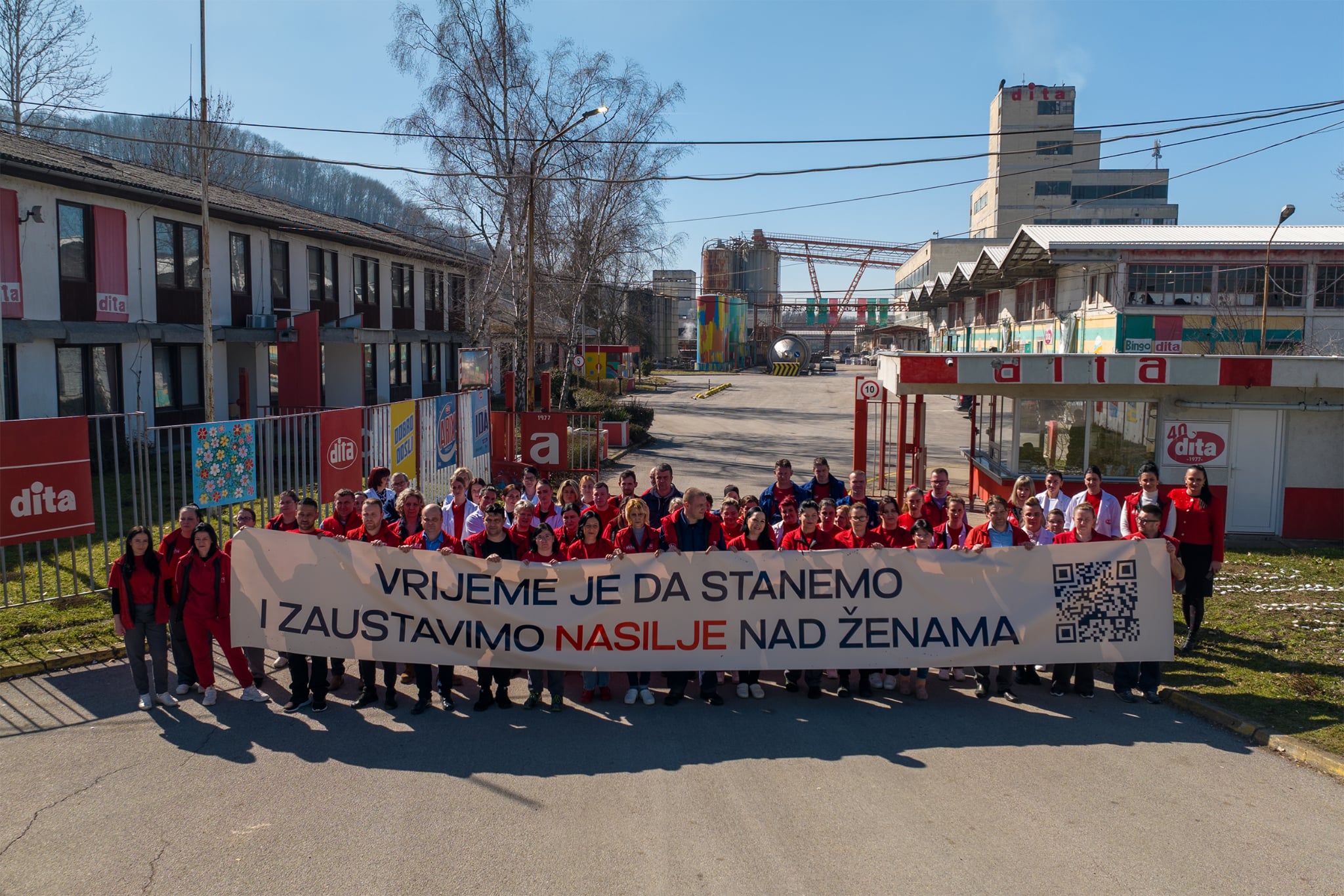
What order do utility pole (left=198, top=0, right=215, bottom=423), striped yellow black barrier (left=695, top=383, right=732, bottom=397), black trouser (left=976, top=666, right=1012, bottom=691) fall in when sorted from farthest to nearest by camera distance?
striped yellow black barrier (left=695, top=383, right=732, bottom=397), utility pole (left=198, top=0, right=215, bottom=423), black trouser (left=976, top=666, right=1012, bottom=691)

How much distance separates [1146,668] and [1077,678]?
57 cm

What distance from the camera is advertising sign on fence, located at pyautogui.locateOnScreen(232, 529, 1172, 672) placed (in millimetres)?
8055

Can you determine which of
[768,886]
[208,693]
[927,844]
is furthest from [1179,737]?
[208,693]

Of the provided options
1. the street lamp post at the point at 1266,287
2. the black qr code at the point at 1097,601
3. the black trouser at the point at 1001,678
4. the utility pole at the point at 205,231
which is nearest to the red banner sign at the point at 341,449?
the utility pole at the point at 205,231

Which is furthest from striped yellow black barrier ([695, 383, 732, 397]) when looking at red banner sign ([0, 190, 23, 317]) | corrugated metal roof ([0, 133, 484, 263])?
red banner sign ([0, 190, 23, 317])

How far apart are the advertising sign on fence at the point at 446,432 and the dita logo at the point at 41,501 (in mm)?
6958

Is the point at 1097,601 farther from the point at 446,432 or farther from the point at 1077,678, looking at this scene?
the point at 446,432

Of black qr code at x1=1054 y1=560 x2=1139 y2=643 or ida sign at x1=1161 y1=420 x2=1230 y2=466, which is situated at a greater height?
ida sign at x1=1161 y1=420 x2=1230 y2=466

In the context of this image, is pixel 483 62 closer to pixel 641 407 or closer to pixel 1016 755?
pixel 641 407

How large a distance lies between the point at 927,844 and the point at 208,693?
5.83m

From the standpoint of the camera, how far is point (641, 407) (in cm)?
3241

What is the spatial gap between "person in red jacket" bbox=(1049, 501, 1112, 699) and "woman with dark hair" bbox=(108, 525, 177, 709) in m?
7.50

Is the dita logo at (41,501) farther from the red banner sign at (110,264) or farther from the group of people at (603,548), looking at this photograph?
the red banner sign at (110,264)

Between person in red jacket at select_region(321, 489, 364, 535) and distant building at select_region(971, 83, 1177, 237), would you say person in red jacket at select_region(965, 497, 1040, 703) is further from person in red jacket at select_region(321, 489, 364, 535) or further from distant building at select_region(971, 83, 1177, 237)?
distant building at select_region(971, 83, 1177, 237)
